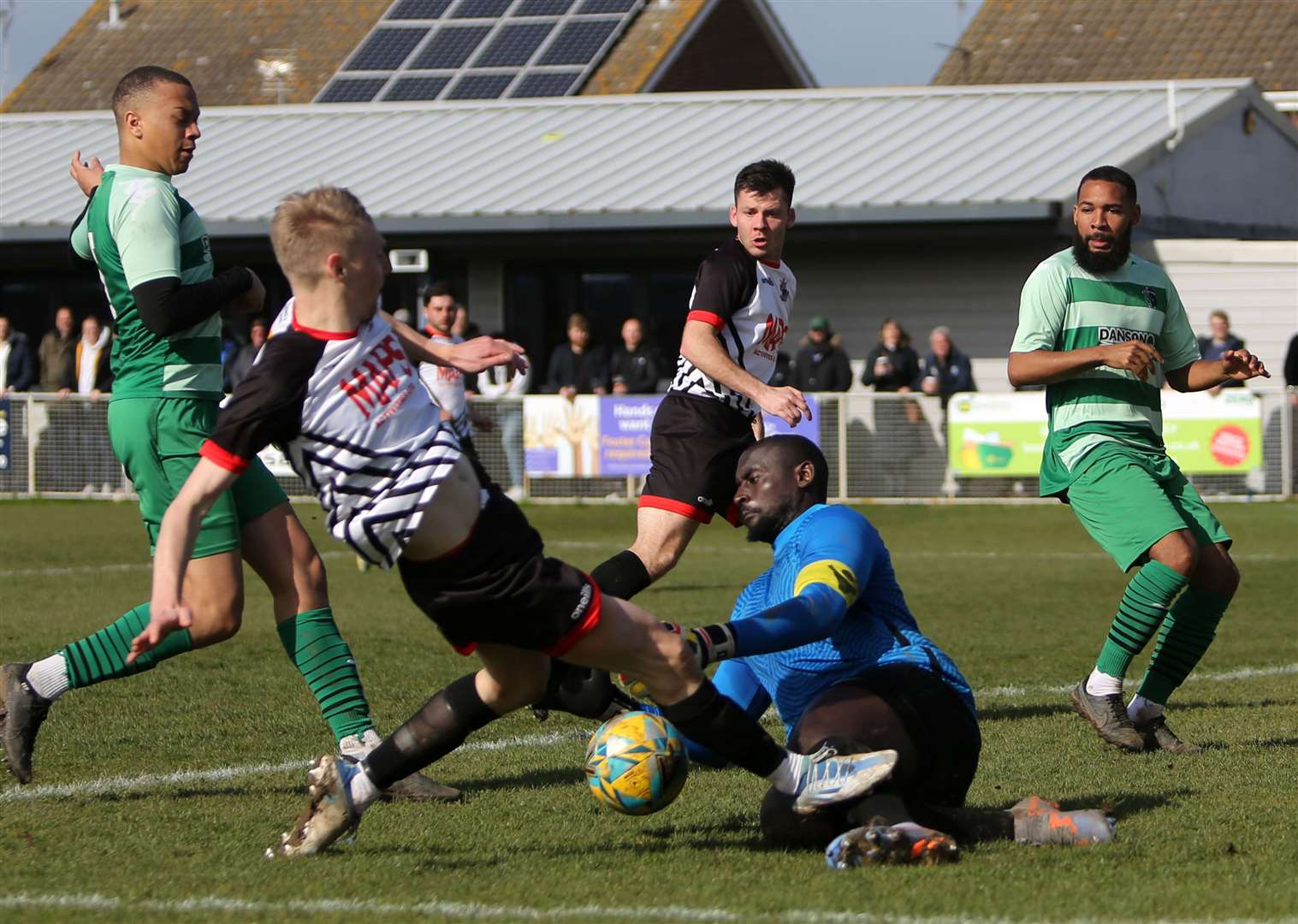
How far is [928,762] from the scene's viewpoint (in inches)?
202

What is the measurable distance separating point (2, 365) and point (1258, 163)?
1730cm

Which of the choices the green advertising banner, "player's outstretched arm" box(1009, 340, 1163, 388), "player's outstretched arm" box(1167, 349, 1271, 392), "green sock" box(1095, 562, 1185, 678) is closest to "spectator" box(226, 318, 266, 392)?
the green advertising banner

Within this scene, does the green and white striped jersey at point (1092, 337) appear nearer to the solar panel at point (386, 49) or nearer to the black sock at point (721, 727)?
the black sock at point (721, 727)

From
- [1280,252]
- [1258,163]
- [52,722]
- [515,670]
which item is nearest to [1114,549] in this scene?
[515,670]

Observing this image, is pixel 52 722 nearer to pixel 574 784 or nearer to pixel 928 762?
pixel 574 784

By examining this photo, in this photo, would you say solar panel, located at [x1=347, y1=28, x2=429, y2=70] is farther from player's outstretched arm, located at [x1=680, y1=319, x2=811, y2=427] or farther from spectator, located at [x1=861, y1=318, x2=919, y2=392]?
player's outstretched arm, located at [x1=680, y1=319, x2=811, y2=427]

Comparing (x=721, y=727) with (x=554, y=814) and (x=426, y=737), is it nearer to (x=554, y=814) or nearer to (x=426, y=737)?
(x=426, y=737)

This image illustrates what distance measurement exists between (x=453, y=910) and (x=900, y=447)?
15652 millimetres

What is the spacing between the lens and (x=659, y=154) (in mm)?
25797

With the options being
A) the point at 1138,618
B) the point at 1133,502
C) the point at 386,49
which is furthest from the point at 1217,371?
the point at 386,49

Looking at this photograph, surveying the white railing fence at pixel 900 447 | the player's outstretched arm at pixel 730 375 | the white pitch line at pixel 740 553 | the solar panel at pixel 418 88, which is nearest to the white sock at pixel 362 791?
the player's outstretched arm at pixel 730 375

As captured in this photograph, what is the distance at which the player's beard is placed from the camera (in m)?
7.02

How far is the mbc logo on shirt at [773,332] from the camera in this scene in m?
7.55

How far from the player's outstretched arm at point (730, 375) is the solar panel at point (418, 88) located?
73.6 ft
